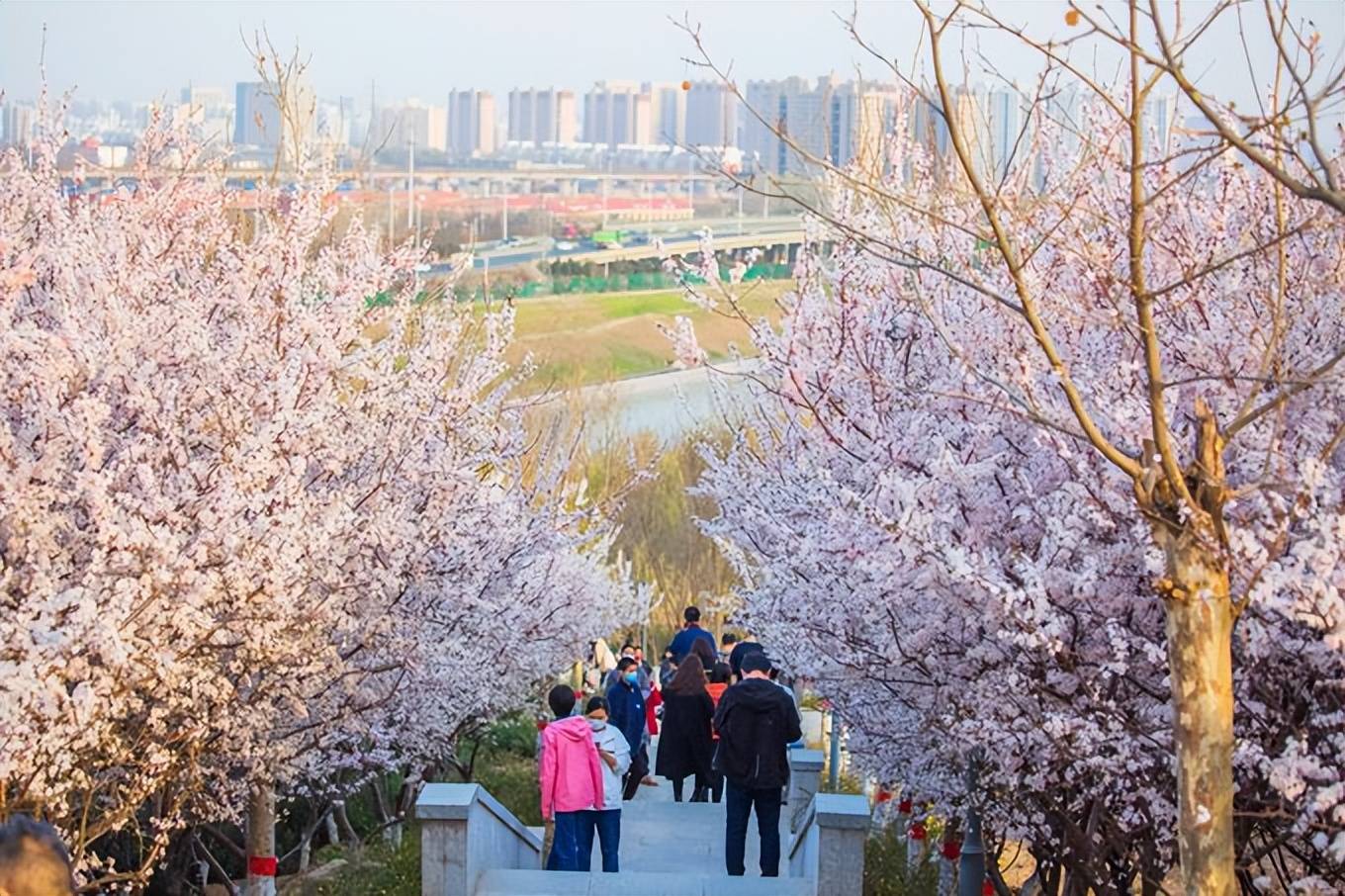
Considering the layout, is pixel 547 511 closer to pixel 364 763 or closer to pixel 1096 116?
pixel 364 763

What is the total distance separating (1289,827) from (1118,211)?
366 cm

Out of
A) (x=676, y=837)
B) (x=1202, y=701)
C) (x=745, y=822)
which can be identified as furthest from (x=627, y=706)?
(x=1202, y=701)

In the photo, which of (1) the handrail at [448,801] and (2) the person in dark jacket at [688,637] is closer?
(1) the handrail at [448,801]

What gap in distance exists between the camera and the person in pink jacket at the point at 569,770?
39.8 ft

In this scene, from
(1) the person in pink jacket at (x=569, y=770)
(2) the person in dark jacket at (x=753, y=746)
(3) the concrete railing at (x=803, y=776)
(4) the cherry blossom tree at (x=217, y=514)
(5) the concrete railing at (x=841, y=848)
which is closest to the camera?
(4) the cherry blossom tree at (x=217, y=514)

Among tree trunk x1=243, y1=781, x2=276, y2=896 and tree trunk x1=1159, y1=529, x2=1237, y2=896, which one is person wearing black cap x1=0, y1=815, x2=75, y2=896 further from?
tree trunk x1=243, y1=781, x2=276, y2=896

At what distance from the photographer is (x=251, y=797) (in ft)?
41.2

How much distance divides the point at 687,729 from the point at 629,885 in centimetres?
482

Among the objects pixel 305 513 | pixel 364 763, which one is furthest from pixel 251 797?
pixel 305 513

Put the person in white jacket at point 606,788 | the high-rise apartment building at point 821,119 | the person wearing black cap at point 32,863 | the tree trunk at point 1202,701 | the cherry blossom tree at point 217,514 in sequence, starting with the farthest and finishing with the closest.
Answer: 1. the person in white jacket at point 606,788
2. the high-rise apartment building at point 821,119
3. the cherry blossom tree at point 217,514
4. the tree trunk at point 1202,701
5. the person wearing black cap at point 32,863

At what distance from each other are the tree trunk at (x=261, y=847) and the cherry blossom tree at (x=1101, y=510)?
3.69 meters

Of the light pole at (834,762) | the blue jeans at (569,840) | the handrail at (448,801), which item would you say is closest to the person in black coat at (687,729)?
the light pole at (834,762)

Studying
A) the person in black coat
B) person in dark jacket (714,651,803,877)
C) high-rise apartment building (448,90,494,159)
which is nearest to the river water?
the person in black coat

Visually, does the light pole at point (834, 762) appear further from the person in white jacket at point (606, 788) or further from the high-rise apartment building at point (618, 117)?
the high-rise apartment building at point (618, 117)
